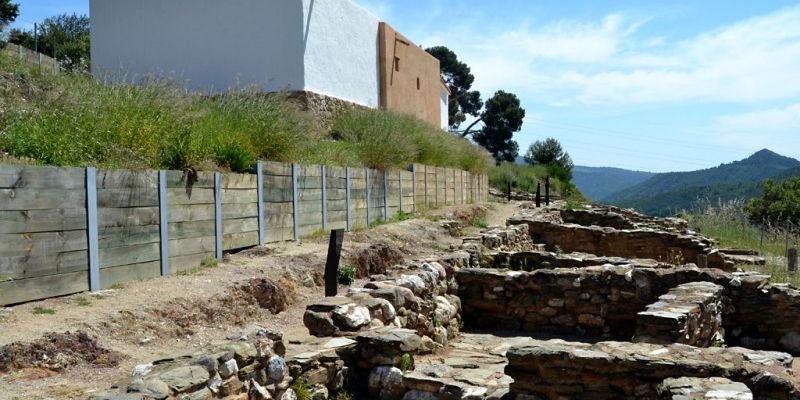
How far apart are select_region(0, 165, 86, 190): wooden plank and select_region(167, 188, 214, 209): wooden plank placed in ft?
4.06

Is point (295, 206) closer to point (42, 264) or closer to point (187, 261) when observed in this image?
point (187, 261)

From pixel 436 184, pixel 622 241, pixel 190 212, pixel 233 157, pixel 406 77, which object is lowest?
pixel 622 241

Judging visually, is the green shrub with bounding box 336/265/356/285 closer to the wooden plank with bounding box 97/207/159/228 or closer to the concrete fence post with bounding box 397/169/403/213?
the wooden plank with bounding box 97/207/159/228

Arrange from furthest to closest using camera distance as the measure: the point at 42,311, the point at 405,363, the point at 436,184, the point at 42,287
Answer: the point at 436,184 → the point at 405,363 → the point at 42,287 → the point at 42,311

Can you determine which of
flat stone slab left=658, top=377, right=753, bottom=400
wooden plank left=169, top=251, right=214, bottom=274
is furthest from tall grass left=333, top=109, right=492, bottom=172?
flat stone slab left=658, top=377, right=753, bottom=400

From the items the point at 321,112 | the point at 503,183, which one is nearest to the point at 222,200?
the point at 321,112

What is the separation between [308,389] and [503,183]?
101ft

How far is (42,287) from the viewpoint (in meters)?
5.79

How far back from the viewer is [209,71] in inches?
748

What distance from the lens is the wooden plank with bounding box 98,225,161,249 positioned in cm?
647

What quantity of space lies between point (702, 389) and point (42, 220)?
5.49m

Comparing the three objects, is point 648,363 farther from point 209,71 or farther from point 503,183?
point 503,183

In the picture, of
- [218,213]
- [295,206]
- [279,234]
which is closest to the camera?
[218,213]

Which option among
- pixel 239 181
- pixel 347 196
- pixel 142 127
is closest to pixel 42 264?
pixel 142 127
